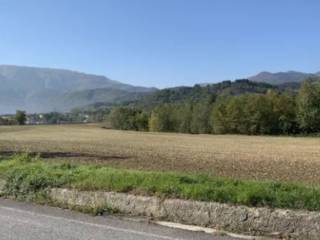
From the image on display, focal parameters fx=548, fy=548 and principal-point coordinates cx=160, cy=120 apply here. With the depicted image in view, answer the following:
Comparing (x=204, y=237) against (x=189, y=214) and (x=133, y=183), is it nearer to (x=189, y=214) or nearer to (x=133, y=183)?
(x=189, y=214)

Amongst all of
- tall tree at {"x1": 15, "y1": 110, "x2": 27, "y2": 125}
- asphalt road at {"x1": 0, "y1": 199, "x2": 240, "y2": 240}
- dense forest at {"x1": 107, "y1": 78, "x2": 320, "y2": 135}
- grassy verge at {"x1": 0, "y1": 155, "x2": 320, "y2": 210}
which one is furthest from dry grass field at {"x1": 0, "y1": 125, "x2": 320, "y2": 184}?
tall tree at {"x1": 15, "y1": 110, "x2": 27, "y2": 125}

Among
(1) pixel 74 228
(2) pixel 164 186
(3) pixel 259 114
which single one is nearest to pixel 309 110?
(3) pixel 259 114

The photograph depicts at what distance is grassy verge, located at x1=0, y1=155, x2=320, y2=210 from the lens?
7.72 metres

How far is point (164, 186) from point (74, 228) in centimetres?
Result: 191

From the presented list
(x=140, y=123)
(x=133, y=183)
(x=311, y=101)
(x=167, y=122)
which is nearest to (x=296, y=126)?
(x=311, y=101)

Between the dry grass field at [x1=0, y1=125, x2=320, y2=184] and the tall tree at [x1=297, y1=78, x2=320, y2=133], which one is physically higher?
the tall tree at [x1=297, y1=78, x2=320, y2=133]

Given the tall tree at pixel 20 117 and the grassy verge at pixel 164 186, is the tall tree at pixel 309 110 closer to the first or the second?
the grassy verge at pixel 164 186

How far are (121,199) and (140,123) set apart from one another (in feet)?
400

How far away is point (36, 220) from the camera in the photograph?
8141 millimetres

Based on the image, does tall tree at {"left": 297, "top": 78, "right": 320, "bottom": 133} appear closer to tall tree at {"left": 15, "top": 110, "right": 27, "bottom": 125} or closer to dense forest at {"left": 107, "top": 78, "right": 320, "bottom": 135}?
dense forest at {"left": 107, "top": 78, "right": 320, "bottom": 135}

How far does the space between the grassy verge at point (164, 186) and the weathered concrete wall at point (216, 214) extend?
0.19 m

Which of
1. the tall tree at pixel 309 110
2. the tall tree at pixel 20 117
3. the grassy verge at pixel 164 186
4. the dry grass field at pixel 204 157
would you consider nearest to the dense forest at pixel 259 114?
the tall tree at pixel 309 110

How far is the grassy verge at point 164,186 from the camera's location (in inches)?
304

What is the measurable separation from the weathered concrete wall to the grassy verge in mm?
195
